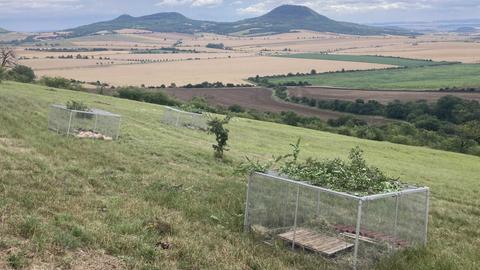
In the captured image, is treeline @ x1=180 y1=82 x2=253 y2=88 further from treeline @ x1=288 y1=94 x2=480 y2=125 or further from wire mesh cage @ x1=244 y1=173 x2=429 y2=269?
wire mesh cage @ x1=244 y1=173 x2=429 y2=269

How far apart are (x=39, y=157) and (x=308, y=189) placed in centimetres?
980

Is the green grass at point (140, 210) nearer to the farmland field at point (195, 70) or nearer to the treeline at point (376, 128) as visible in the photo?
the treeline at point (376, 128)

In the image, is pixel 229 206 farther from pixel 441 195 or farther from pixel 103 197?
pixel 441 195

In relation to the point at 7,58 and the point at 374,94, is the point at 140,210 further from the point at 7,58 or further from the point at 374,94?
the point at 374,94

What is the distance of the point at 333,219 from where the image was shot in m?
12.9

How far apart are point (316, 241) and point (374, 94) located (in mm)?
100040

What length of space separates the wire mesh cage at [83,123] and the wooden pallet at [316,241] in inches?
635

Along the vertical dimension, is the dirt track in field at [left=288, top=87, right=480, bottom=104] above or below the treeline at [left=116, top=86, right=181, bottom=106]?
above

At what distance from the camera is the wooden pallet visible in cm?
1160

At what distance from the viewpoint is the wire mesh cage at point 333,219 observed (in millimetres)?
11705

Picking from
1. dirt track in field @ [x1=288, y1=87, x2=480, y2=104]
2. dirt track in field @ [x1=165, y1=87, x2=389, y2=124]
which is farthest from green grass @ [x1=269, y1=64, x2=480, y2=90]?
dirt track in field @ [x1=165, y1=87, x2=389, y2=124]

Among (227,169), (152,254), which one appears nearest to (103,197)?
(152,254)

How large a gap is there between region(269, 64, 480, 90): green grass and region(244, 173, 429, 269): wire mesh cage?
356ft

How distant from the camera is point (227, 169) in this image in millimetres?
22625
